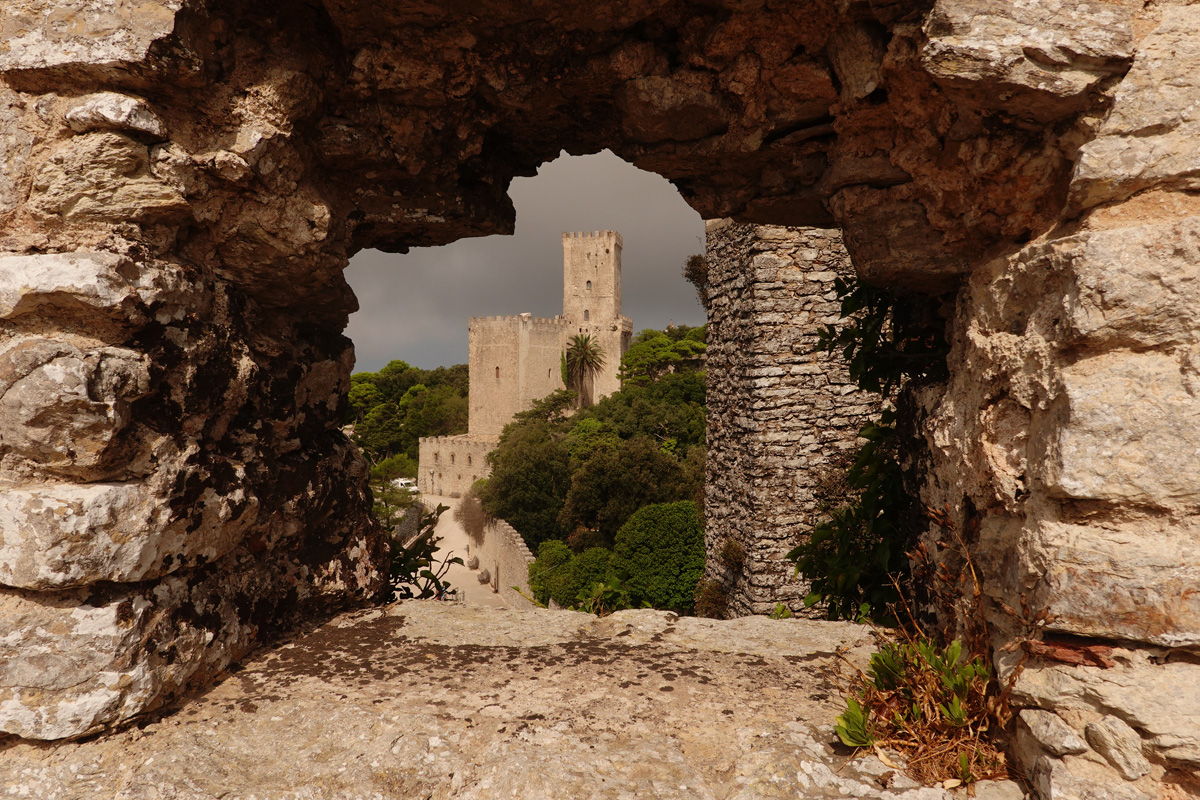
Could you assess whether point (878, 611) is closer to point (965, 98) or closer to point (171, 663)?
point (965, 98)

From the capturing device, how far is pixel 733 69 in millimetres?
2191

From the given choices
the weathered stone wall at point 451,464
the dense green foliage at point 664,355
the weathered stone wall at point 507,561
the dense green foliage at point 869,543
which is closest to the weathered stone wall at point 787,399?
the dense green foliage at point 869,543

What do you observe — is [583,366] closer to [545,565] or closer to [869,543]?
[545,565]

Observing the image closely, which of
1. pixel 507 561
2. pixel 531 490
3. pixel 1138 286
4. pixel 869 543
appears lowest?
pixel 507 561

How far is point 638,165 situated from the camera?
2.61 m

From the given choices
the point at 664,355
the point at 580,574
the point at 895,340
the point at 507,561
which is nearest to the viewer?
the point at 895,340

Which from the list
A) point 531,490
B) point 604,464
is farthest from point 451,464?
point 604,464

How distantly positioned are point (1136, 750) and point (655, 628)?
1588 mm

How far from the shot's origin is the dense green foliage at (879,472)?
261 centimetres

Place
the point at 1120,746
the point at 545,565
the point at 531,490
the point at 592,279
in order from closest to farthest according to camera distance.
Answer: the point at 1120,746 → the point at 545,565 → the point at 531,490 → the point at 592,279

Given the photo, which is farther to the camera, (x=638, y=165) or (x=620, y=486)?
(x=620, y=486)

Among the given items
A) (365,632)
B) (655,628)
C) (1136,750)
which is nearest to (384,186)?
(365,632)

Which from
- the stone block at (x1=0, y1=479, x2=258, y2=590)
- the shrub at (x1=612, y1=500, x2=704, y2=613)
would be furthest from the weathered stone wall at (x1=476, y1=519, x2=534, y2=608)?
the stone block at (x1=0, y1=479, x2=258, y2=590)

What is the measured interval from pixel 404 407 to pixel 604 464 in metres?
23.3
